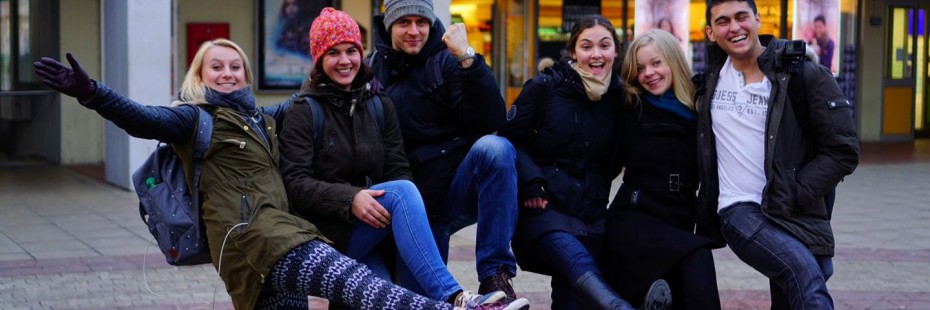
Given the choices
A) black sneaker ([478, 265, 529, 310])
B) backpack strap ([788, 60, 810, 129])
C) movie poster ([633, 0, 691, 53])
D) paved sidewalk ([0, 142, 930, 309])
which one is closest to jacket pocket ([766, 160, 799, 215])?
backpack strap ([788, 60, 810, 129])

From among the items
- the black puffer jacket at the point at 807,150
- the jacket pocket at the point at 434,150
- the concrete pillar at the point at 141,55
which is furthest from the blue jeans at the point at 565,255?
the concrete pillar at the point at 141,55

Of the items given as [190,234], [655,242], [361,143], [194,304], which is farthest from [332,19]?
[194,304]

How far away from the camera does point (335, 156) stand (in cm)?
520

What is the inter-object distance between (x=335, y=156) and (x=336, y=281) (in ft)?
1.96

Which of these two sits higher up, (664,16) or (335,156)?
(664,16)

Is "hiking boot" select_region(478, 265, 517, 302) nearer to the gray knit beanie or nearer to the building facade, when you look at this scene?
the gray knit beanie

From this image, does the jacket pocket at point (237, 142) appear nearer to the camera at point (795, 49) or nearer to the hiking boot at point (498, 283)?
the hiking boot at point (498, 283)

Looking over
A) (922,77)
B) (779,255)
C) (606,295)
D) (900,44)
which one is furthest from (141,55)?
(922,77)

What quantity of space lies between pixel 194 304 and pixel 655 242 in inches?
123

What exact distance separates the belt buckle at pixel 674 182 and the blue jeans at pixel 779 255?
27 cm

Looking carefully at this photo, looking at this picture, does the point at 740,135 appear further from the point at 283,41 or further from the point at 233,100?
the point at 283,41

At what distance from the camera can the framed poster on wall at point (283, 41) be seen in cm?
1592

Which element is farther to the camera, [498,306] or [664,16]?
[664,16]

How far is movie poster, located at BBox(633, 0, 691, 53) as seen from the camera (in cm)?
1531
